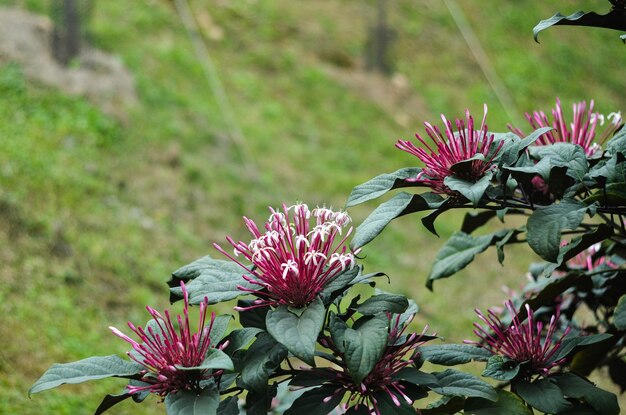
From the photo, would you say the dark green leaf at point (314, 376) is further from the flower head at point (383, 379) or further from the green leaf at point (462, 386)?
the green leaf at point (462, 386)

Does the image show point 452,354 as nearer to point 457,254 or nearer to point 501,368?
point 501,368

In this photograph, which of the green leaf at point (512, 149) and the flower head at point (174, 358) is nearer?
the flower head at point (174, 358)

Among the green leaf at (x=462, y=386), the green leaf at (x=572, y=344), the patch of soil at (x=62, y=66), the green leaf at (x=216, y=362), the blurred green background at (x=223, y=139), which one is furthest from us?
the patch of soil at (x=62, y=66)

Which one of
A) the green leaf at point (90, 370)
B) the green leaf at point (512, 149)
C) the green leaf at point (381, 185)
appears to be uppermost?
the green leaf at point (512, 149)

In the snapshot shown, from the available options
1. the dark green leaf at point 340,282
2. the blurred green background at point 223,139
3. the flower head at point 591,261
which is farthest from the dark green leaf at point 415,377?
the blurred green background at point 223,139

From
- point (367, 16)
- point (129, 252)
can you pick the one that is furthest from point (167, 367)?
point (367, 16)

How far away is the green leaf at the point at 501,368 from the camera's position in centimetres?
100

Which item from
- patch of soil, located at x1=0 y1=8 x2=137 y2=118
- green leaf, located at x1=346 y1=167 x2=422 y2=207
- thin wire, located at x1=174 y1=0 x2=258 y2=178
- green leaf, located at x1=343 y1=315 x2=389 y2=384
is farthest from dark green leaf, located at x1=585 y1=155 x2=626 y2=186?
patch of soil, located at x1=0 y1=8 x2=137 y2=118

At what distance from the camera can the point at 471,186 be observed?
3.10 feet

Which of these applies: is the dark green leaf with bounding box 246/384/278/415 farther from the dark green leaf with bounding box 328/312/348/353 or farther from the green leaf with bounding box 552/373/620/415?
the green leaf with bounding box 552/373/620/415

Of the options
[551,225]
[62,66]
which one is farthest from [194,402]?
[62,66]

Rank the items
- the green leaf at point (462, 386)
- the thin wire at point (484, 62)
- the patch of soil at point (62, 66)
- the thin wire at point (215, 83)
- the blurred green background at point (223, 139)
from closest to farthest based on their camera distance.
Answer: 1. the green leaf at point (462, 386)
2. the blurred green background at point (223, 139)
3. the patch of soil at point (62, 66)
4. the thin wire at point (215, 83)
5. the thin wire at point (484, 62)

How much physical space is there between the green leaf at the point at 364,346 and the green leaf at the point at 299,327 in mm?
41

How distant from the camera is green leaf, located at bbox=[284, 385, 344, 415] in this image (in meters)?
0.91
